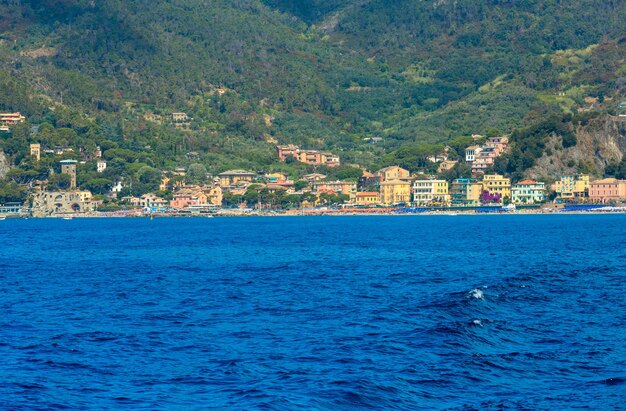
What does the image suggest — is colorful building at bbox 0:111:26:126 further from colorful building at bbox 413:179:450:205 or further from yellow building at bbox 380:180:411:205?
colorful building at bbox 413:179:450:205

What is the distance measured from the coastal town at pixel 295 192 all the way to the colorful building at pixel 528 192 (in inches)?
6.0

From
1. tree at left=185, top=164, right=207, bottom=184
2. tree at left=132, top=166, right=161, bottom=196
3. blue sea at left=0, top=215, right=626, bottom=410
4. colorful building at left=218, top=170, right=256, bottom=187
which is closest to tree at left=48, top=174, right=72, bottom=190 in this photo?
tree at left=132, top=166, right=161, bottom=196

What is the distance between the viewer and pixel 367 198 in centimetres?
18150

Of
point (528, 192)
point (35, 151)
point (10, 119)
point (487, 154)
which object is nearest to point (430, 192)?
point (487, 154)

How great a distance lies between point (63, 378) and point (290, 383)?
5.83 metres

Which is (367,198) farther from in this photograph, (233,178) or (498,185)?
(498,185)

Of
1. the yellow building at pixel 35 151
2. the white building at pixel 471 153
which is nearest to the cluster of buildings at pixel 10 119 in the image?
the yellow building at pixel 35 151

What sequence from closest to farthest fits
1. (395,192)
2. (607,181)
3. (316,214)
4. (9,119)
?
(607,181), (395,192), (316,214), (9,119)

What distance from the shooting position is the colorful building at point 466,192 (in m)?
172

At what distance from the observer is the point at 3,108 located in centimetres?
19812

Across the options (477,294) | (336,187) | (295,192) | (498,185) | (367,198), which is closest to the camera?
(477,294)

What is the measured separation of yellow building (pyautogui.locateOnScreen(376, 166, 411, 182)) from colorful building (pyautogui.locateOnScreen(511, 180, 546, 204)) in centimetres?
2087

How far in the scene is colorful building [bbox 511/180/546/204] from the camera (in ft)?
547

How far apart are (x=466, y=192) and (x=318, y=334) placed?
5603 inches
